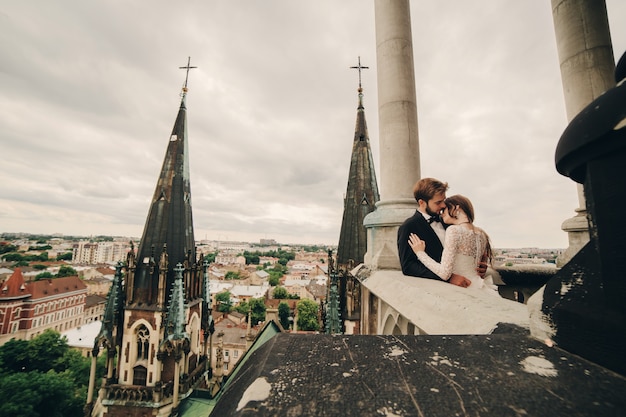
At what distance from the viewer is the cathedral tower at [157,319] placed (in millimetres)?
14852

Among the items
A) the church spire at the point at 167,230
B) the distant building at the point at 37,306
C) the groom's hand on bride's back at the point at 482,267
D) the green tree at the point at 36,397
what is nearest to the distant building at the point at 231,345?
the green tree at the point at 36,397

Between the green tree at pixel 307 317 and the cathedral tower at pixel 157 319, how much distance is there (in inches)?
1555

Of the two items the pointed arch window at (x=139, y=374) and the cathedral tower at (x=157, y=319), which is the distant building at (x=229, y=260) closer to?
the cathedral tower at (x=157, y=319)

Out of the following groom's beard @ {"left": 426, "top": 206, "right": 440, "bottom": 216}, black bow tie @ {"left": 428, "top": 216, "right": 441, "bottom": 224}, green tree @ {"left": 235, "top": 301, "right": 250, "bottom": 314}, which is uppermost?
groom's beard @ {"left": 426, "top": 206, "right": 440, "bottom": 216}

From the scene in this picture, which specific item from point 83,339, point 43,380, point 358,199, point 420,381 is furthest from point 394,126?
point 83,339

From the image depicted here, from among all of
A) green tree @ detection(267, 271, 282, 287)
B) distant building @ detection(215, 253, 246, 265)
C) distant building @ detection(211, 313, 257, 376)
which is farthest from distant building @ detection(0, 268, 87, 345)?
distant building @ detection(215, 253, 246, 265)

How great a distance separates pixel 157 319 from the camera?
15.5 metres

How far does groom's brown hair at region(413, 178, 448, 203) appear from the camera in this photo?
12.5 feet

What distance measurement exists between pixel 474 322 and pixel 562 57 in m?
6.27

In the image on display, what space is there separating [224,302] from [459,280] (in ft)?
251

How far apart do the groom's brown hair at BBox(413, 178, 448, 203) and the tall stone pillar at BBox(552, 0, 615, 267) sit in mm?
3064

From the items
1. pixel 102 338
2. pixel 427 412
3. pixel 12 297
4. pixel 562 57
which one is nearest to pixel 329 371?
pixel 427 412

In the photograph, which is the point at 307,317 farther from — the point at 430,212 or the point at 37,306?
the point at 430,212

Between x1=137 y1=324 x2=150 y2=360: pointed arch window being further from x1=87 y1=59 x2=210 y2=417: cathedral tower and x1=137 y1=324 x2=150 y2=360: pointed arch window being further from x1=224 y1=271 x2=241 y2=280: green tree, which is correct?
x1=224 y1=271 x2=241 y2=280: green tree
